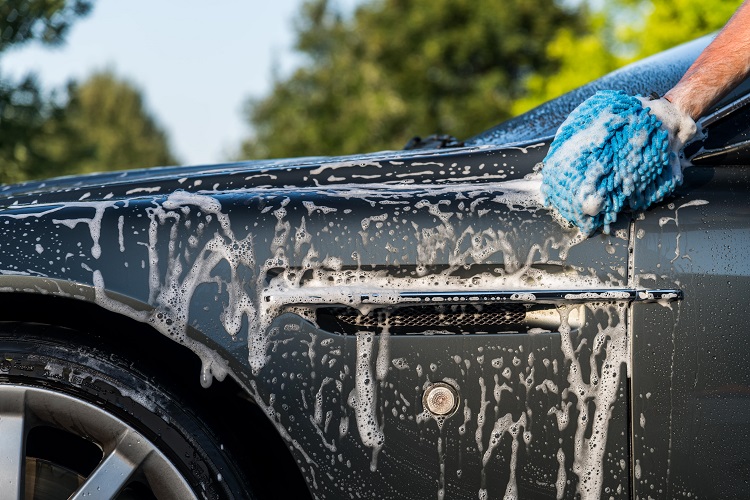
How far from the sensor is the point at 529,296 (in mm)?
1600

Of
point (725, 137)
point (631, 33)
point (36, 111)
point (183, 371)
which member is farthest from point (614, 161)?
point (631, 33)

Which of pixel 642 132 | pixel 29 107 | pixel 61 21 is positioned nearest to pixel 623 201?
pixel 642 132

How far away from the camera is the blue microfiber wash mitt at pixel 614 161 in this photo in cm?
161

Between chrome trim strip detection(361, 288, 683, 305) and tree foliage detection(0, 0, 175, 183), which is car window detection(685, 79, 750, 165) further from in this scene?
tree foliage detection(0, 0, 175, 183)

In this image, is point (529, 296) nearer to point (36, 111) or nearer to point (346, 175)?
point (346, 175)

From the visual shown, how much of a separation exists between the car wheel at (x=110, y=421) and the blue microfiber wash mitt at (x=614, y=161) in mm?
807

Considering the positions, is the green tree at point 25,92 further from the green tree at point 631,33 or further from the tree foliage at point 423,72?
the tree foliage at point 423,72

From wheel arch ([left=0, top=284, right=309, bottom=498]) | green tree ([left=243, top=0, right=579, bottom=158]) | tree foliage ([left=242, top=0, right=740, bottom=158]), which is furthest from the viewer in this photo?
green tree ([left=243, top=0, right=579, bottom=158])

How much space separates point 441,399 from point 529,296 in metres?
0.24

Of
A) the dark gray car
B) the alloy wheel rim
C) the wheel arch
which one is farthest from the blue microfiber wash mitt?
the alloy wheel rim

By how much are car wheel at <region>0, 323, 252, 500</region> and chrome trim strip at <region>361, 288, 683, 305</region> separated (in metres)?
0.43

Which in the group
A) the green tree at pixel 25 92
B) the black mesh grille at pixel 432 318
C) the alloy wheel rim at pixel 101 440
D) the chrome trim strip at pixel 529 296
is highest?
the green tree at pixel 25 92

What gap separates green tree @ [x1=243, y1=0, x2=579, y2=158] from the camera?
25.1 m

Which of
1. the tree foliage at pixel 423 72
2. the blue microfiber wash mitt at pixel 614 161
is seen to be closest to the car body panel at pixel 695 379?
the blue microfiber wash mitt at pixel 614 161
